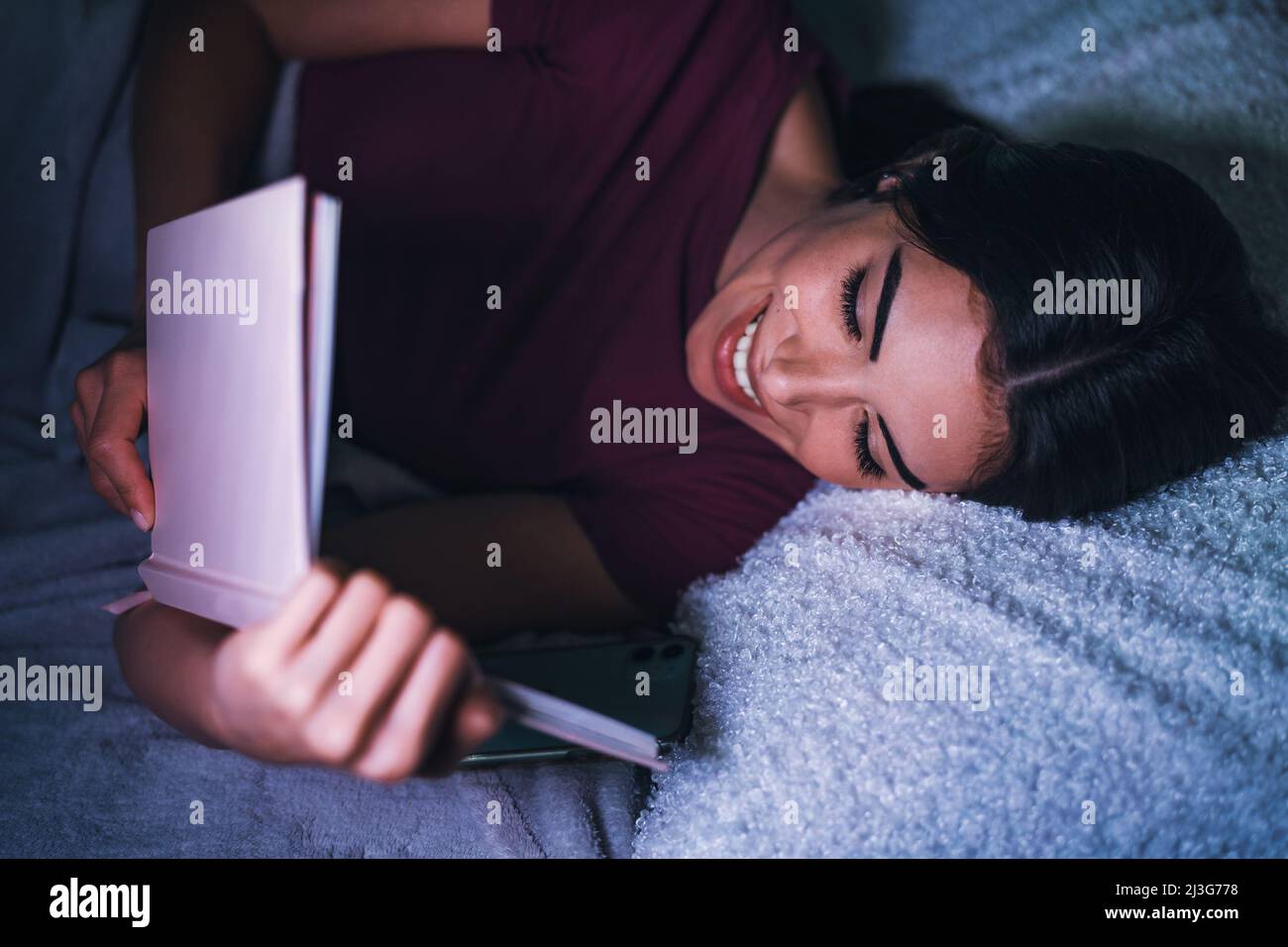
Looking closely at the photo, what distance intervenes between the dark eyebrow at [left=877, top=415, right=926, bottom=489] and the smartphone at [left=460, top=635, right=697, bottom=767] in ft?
0.80

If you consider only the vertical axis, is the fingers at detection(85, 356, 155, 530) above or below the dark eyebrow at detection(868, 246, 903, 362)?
below

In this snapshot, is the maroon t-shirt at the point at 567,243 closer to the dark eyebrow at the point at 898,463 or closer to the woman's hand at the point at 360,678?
the dark eyebrow at the point at 898,463

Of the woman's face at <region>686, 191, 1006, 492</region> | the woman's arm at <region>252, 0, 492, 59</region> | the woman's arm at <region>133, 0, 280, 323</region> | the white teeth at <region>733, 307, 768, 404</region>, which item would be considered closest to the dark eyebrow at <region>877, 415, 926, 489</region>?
the woman's face at <region>686, 191, 1006, 492</region>

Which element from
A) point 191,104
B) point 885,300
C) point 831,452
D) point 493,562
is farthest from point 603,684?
point 191,104

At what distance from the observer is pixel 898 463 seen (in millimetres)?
771

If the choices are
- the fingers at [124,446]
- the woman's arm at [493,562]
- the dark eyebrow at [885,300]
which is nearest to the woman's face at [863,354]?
the dark eyebrow at [885,300]

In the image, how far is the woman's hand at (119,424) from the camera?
0.65 meters

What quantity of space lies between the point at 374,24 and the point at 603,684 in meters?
0.70

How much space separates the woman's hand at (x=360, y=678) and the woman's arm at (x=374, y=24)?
0.67m

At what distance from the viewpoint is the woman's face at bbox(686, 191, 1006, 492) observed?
704 mm

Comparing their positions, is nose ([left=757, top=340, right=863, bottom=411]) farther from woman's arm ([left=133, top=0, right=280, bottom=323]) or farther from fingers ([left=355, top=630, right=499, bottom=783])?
woman's arm ([left=133, top=0, right=280, bottom=323])

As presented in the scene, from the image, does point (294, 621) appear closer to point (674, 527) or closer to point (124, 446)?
point (124, 446)

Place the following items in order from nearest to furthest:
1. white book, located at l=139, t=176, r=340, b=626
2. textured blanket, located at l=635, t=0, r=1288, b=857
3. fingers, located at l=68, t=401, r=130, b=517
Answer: white book, located at l=139, t=176, r=340, b=626, textured blanket, located at l=635, t=0, r=1288, b=857, fingers, located at l=68, t=401, r=130, b=517

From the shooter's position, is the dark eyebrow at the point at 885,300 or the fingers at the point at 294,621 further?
the dark eyebrow at the point at 885,300
